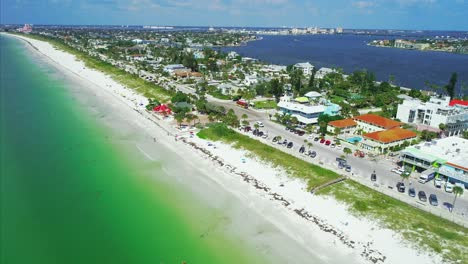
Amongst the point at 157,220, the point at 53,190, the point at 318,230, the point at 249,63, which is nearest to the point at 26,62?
the point at 249,63

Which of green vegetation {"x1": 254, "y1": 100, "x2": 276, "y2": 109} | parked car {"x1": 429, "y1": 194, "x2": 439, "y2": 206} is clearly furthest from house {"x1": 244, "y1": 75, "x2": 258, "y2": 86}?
parked car {"x1": 429, "y1": 194, "x2": 439, "y2": 206}

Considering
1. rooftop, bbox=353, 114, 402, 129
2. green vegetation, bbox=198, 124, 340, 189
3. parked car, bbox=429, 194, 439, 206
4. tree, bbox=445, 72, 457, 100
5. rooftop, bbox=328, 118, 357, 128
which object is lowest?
parked car, bbox=429, 194, 439, 206

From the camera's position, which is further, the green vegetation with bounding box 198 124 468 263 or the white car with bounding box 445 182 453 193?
the white car with bounding box 445 182 453 193

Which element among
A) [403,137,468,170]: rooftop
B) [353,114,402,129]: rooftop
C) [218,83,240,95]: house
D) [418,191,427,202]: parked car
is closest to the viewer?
[418,191,427,202]: parked car

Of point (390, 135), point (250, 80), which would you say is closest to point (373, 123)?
point (390, 135)

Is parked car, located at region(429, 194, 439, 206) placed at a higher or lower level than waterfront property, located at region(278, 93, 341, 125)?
lower

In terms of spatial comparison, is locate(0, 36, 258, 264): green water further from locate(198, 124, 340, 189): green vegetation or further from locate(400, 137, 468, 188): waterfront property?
locate(400, 137, 468, 188): waterfront property

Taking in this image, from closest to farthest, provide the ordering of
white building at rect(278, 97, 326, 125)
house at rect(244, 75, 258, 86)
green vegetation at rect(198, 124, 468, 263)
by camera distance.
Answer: green vegetation at rect(198, 124, 468, 263) < white building at rect(278, 97, 326, 125) < house at rect(244, 75, 258, 86)

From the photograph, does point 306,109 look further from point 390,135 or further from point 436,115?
point 436,115
